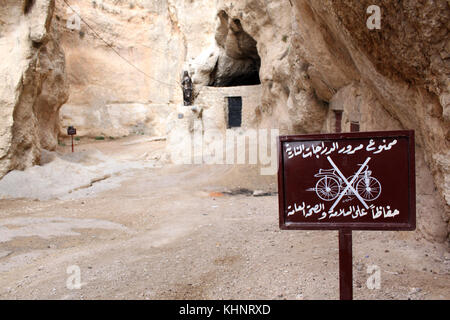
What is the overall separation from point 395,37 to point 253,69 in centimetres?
1639

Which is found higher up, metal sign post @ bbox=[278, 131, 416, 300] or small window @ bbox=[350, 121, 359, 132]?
small window @ bbox=[350, 121, 359, 132]

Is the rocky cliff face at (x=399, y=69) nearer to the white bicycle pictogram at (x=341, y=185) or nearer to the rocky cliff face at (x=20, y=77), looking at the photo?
the white bicycle pictogram at (x=341, y=185)

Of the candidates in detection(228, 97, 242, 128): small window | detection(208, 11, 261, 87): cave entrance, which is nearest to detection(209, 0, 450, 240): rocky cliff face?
detection(228, 97, 242, 128): small window

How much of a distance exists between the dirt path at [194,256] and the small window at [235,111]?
8.58 meters

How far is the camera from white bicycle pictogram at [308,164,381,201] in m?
2.55

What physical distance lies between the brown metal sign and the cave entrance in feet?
45.9

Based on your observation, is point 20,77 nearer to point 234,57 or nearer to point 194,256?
point 194,256

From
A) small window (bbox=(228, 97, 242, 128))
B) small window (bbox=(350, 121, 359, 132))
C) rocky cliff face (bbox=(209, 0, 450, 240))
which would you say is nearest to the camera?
rocky cliff face (bbox=(209, 0, 450, 240))

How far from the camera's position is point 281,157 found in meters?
2.71

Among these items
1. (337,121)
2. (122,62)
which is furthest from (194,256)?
(122,62)

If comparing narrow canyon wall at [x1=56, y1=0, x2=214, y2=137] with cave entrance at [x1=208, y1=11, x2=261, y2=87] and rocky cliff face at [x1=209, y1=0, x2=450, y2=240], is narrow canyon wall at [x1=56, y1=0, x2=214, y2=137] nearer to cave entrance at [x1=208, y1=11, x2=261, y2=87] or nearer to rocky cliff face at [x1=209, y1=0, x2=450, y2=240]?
cave entrance at [x1=208, y1=11, x2=261, y2=87]

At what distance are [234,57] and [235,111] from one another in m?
3.77

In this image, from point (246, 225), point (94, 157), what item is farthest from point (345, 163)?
point (94, 157)

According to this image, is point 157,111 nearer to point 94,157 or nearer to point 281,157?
point 94,157
